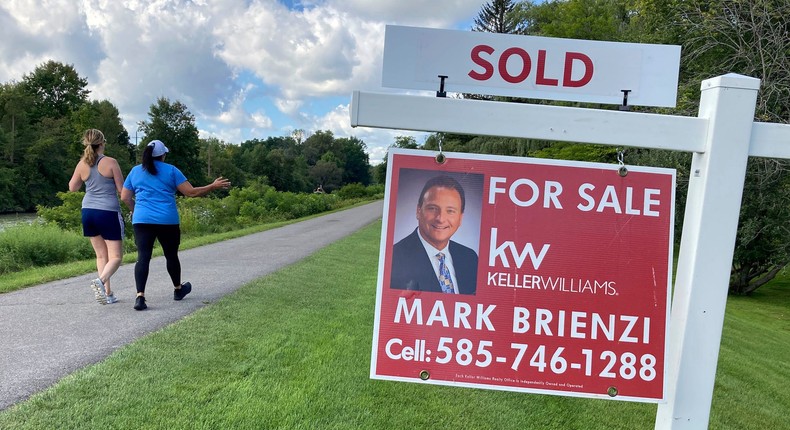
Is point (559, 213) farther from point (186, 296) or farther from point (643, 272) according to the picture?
point (186, 296)

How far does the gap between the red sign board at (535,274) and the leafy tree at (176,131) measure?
2742 inches

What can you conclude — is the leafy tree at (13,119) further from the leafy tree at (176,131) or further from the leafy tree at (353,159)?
the leafy tree at (353,159)

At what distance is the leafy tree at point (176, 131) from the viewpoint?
67188mm

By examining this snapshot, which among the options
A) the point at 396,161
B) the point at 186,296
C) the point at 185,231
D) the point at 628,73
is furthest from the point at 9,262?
the point at 628,73

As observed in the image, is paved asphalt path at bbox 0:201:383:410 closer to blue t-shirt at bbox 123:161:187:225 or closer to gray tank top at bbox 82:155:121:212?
blue t-shirt at bbox 123:161:187:225

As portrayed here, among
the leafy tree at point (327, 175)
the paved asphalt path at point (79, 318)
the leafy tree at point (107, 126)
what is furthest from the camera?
the leafy tree at point (327, 175)

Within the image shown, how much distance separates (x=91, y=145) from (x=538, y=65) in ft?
16.2

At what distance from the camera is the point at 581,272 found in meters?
1.82

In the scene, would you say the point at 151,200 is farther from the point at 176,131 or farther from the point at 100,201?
the point at 176,131

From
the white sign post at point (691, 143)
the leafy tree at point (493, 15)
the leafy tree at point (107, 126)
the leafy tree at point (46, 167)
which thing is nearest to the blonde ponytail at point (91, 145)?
the white sign post at point (691, 143)

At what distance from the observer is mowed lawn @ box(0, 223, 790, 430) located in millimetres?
2875

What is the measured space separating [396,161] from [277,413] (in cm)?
186

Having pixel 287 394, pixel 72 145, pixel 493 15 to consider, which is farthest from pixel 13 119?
pixel 287 394

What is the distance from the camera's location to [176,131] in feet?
225
